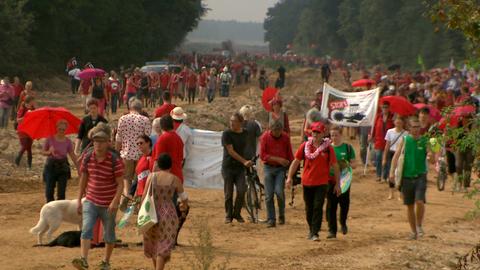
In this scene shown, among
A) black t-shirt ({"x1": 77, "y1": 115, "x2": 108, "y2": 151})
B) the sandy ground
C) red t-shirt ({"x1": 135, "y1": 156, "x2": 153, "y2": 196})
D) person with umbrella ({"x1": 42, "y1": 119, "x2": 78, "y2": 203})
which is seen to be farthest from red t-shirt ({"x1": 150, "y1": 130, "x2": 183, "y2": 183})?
black t-shirt ({"x1": 77, "y1": 115, "x2": 108, "y2": 151})

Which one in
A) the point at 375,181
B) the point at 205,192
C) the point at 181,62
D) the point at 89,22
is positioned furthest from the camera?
the point at 181,62

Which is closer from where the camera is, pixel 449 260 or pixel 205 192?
pixel 449 260

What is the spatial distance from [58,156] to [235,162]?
8.39 feet

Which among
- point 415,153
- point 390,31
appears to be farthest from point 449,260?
point 390,31

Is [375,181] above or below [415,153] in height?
below

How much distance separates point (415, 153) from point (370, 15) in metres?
101

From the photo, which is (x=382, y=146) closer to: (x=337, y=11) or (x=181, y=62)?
(x=181, y=62)

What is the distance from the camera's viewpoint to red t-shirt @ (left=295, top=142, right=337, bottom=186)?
48.3ft

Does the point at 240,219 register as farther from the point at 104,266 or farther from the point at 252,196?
the point at 104,266

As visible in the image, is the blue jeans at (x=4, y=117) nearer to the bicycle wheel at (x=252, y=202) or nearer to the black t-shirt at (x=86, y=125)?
the bicycle wheel at (x=252, y=202)

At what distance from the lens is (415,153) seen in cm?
1524

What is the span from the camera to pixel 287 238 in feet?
50.3

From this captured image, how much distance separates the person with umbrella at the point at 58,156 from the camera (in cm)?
1534

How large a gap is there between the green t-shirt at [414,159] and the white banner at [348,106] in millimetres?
9514
